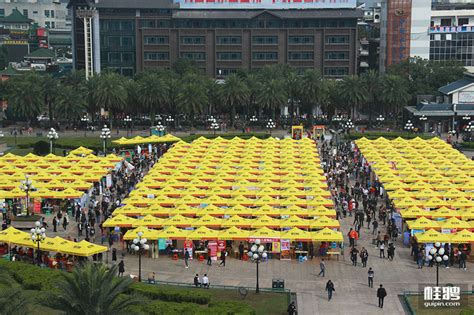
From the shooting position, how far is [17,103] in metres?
109

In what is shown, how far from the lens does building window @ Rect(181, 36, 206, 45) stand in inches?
5620

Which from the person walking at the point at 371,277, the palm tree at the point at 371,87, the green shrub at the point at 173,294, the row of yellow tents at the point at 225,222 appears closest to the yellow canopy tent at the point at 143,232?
the row of yellow tents at the point at 225,222

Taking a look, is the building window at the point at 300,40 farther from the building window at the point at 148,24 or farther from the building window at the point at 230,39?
the building window at the point at 148,24

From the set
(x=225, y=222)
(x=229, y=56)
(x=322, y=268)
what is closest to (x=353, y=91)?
(x=229, y=56)

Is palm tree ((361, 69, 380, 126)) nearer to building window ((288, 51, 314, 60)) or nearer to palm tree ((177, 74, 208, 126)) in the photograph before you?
palm tree ((177, 74, 208, 126))

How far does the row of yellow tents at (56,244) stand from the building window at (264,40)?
97823 millimetres

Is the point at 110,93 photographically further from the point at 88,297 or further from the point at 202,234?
the point at 88,297

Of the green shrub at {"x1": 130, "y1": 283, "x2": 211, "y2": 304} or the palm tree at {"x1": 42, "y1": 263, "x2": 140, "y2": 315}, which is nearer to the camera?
the palm tree at {"x1": 42, "y1": 263, "x2": 140, "y2": 315}

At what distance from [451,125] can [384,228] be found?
166 feet

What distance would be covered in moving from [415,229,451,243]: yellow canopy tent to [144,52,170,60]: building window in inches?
3954

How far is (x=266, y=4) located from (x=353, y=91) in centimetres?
3961

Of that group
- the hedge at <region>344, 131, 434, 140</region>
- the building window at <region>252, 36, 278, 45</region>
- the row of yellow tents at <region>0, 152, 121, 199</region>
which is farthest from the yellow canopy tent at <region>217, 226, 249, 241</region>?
the building window at <region>252, 36, 278, 45</region>

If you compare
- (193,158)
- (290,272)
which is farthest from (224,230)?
(193,158)

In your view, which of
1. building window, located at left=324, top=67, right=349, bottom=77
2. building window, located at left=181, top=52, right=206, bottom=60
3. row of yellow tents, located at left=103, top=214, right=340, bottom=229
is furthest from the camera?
building window, located at left=181, top=52, right=206, bottom=60
